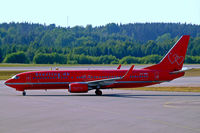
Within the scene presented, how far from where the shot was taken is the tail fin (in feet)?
143

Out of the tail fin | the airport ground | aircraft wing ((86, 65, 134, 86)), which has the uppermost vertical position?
the tail fin

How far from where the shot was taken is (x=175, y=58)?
43594mm

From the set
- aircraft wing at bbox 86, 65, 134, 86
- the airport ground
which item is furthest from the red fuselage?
the airport ground

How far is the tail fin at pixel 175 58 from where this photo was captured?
43469 mm

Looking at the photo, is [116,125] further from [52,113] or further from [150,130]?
[52,113]

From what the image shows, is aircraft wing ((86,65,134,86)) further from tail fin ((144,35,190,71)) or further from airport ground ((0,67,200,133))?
airport ground ((0,67,200,133))

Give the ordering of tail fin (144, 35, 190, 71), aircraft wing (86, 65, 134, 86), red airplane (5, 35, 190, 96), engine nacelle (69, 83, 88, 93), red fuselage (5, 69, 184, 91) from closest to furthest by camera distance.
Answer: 1. engine nacelle (69, 83, 88, 93)
2. aircraft wing (86, 65, 134, 86)
3. red airplane (5, 35, 190, 96)
4. red fuselage (5, 69, 184, 91)
5. tail fin (144, 35, 190, 71)

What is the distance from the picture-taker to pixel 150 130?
19.9 meters

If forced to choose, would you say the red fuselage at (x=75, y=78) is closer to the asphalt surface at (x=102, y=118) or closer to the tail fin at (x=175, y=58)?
the tail fin at (x=175, y=58)

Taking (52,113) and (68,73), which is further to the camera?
(68,73)

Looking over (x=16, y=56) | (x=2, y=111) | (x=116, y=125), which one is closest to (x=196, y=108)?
(x=116, y=125)

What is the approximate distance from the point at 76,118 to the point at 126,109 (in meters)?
5.73

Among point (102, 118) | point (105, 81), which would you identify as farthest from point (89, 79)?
point (102, 118)

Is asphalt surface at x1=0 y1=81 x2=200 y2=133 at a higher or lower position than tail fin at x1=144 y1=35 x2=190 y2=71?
lower
